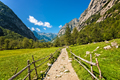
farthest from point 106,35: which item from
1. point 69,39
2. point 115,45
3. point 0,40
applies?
point 0,40

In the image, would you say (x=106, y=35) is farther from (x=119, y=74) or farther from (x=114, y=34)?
(x=119, y=74)

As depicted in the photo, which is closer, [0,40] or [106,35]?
[106,35]

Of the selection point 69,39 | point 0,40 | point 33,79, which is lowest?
point 33,79

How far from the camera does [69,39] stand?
50.7 metres

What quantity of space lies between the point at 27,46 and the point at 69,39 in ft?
316

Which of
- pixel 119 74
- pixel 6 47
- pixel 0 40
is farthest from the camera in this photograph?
pixel 0 40

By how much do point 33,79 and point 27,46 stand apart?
4809 inches

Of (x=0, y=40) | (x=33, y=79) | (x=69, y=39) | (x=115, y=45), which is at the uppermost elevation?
(x=0, y=40)

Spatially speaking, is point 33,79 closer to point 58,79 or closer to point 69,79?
point 58,79

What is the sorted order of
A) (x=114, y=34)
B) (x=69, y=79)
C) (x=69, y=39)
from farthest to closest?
1. (x=114, y=34)
2. (x=69, y=39)
3. (x=69, y=79)

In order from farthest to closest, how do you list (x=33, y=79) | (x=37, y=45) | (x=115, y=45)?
(x=37, y=45)
(x=115, y=45)
(x=33, y=79)

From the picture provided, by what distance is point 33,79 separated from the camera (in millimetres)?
8156

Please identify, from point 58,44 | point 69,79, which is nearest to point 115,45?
point 69,79

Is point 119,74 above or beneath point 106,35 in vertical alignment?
beneath
